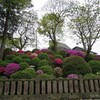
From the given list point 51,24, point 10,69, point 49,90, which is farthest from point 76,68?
point 51,24

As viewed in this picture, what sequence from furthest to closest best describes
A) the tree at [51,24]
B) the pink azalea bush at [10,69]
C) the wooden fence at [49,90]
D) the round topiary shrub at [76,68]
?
the tree at [51,24] < the pink azalea bush at [10,69] < the round topiary shrub at [76,68] < the wooden fence at [49,90]

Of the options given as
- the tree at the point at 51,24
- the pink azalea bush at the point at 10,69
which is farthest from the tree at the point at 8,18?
the tree at the point at 51,24

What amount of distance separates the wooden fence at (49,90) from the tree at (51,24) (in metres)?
9.20

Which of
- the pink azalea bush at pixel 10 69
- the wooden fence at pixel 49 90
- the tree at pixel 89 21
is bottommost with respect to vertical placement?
the wooden fence at pixel 49 90

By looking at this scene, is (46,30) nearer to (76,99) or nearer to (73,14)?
(73,14)

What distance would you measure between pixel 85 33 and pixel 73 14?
2.62m

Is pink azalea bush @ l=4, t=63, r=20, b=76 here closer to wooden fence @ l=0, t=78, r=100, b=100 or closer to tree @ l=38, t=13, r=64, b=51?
wooden fence @ l=0, t=78, r=100, b=100

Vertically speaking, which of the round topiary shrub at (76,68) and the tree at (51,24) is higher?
the tree at (51,24)

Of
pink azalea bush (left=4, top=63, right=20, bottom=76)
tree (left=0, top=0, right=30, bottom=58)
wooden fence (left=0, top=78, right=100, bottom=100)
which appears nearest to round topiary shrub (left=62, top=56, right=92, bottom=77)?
wooden fence (left=0, top=78, right=100, bottom=100)

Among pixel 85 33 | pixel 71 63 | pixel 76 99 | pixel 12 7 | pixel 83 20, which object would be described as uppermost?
pixel 12 7

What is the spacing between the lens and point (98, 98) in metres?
2.88

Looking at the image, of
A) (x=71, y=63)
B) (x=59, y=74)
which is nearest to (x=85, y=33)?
(x=71, y=63)

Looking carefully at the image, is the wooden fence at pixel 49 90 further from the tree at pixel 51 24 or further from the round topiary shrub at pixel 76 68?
the tree at pixel 51 24

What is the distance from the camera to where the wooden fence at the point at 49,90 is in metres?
2.79
